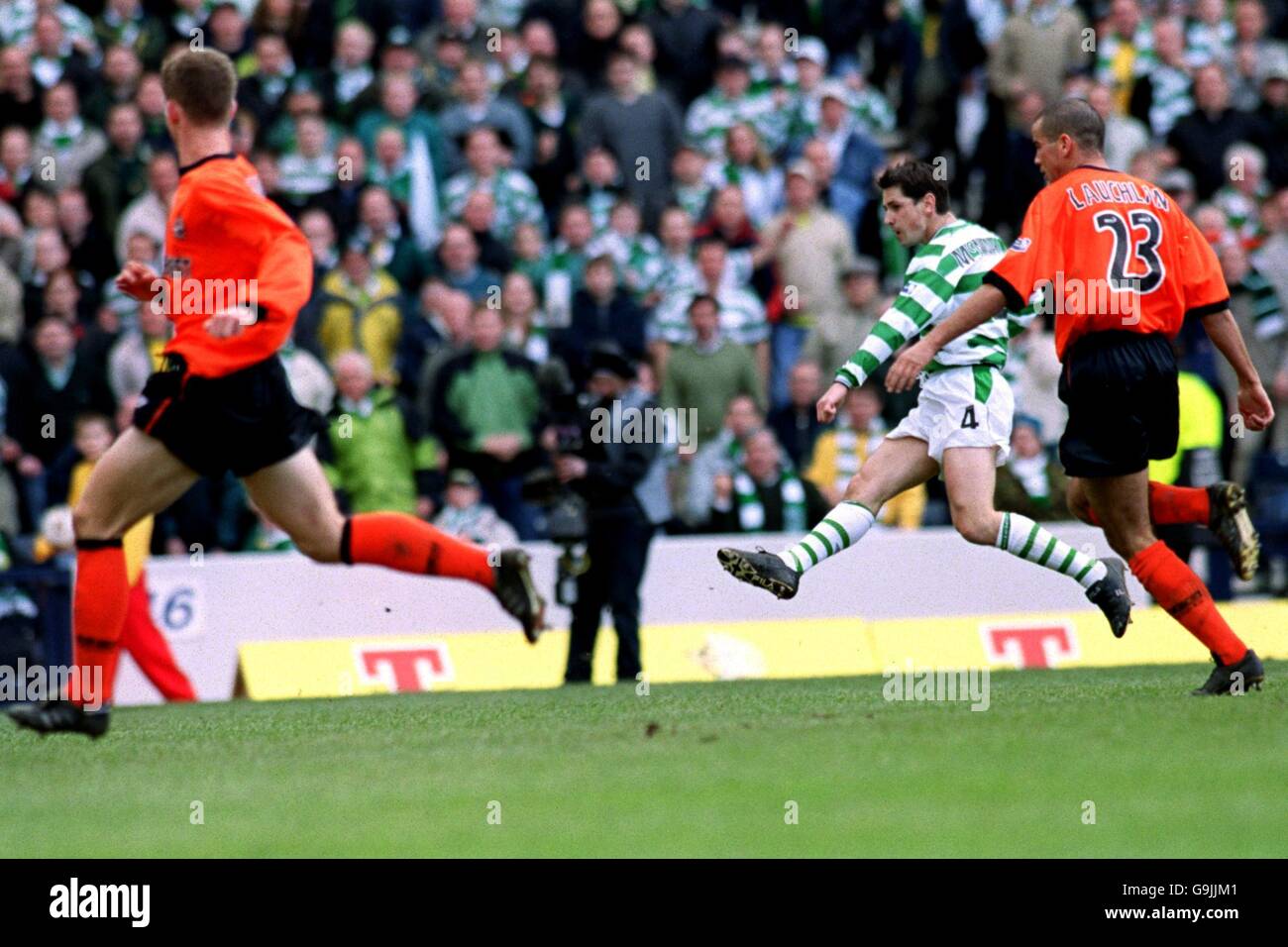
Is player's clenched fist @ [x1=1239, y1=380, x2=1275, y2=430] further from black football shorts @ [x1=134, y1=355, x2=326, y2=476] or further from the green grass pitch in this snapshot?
black football shorts @ [x1=134, y1=355, x2=326, y2=476]

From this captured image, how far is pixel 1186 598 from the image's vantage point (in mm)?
10156

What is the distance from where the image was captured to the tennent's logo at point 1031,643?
52.1 ft

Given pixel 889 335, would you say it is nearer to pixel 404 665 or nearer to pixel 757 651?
pixel 757 651

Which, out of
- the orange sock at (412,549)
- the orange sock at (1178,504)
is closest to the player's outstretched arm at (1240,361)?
the orange sock at (1178,504)

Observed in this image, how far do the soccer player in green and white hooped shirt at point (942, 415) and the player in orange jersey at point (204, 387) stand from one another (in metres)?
2.12

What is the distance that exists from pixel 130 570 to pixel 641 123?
6917 mm

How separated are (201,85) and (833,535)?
342 cm

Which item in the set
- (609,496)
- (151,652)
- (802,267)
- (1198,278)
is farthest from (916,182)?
(802,267)

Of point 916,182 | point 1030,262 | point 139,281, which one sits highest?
point 916,182

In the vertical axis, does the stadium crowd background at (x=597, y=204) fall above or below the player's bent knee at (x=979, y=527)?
above

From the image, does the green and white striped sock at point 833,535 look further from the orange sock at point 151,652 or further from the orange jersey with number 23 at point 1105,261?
the orange sock at point 151,652

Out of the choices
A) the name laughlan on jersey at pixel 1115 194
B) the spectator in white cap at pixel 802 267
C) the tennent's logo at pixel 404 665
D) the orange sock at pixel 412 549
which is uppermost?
the spectator in white cap at pixel 802 267

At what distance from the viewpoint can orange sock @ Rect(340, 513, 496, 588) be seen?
967 cm
